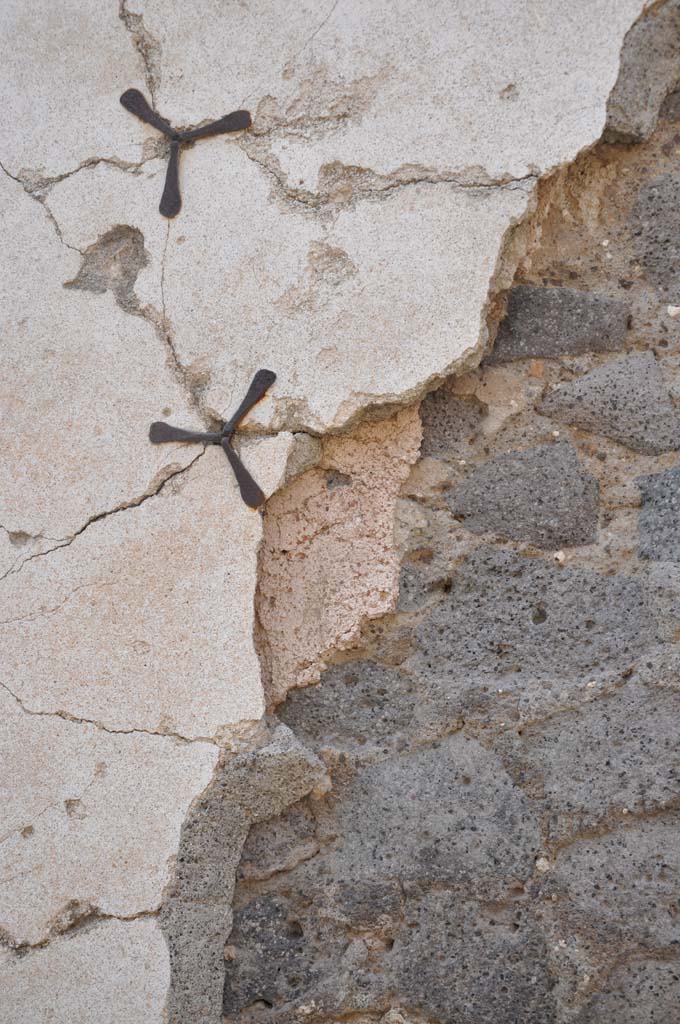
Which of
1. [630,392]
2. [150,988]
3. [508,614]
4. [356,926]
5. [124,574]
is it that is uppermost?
[124,574]

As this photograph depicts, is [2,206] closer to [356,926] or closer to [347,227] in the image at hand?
[347,227]

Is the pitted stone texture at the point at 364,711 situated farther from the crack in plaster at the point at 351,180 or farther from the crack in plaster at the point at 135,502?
the crack in plaster at the point at 351,180

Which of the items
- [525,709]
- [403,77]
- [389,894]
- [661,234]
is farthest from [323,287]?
[389,894]

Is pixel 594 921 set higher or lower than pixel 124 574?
lower

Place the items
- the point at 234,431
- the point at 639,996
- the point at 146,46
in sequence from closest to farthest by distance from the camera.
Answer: the point at 639,996 → the point at 234,431 → the point at 146,46

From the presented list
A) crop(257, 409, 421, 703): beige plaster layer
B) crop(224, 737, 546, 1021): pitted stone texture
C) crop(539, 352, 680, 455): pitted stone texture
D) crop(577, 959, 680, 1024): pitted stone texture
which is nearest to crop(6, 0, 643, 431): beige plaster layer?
crop(257, 409, 421, 703): beige plaster layer

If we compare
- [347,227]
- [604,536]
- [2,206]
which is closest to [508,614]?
[604,536]

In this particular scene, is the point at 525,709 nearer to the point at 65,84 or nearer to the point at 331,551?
the point at 331,551

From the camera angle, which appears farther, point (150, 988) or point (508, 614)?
point (508, 614)

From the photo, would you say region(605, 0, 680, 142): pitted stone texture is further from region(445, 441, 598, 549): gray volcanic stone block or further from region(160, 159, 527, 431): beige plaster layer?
region(445, 441, 598, 549): gray volcanic stone block
